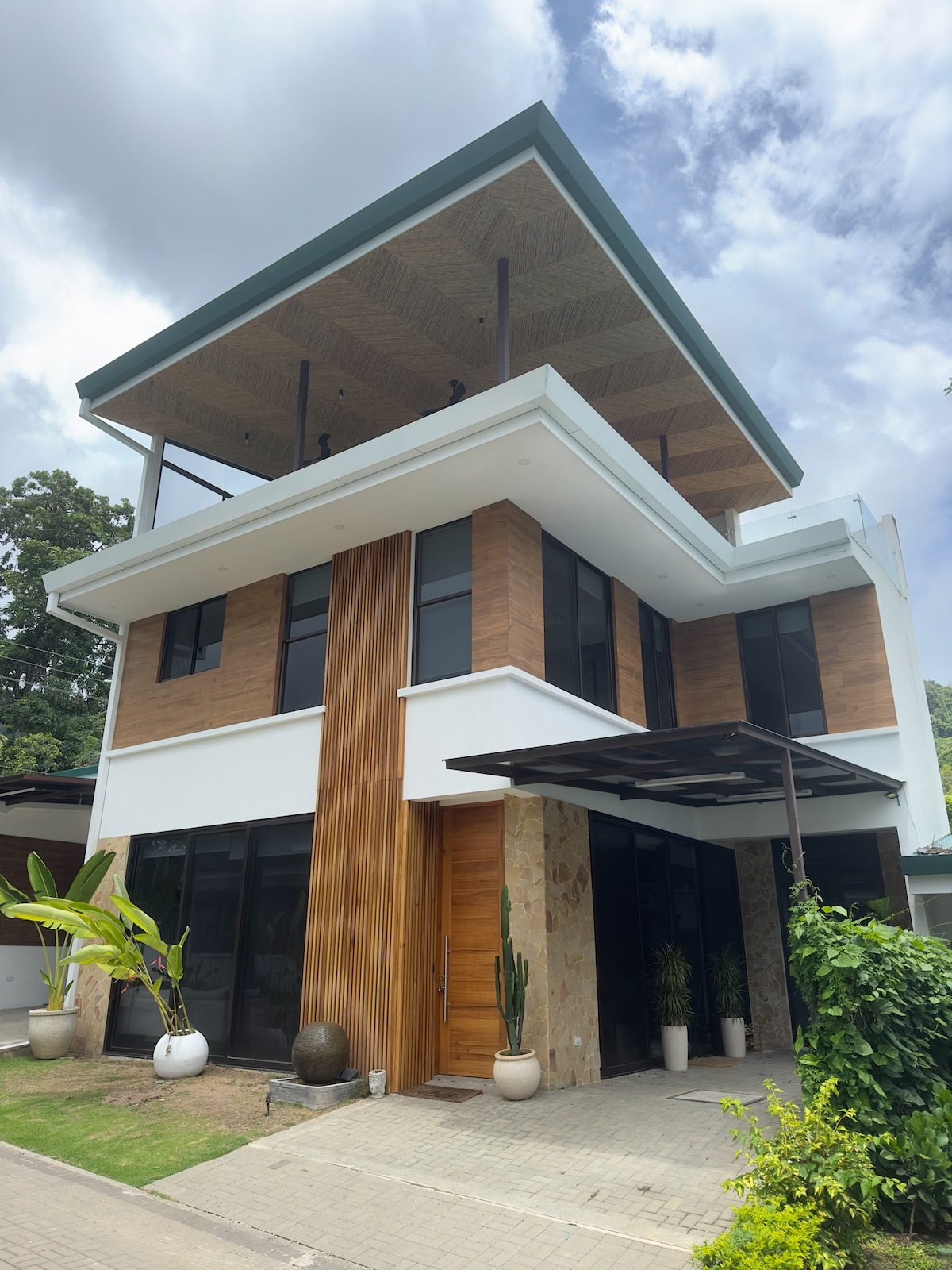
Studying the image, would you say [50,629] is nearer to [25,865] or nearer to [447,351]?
[25,865]

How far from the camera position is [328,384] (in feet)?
41.4

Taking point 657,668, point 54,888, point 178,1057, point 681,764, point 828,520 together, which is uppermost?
point 828,520

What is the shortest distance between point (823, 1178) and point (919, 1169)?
1.02 m

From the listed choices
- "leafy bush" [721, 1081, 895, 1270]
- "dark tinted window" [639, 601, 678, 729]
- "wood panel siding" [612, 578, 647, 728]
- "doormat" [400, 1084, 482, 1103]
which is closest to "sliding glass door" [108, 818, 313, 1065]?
"doormat" [400, 1084, 482, 1103]

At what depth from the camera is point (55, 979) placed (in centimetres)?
1145

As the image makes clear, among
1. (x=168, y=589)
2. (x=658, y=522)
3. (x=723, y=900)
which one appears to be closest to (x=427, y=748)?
(x=658, y=522)

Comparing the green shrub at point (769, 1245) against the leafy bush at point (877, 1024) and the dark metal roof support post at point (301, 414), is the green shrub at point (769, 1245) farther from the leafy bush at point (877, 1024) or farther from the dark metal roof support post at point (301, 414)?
the dark metal roof support post at point (301, 414)

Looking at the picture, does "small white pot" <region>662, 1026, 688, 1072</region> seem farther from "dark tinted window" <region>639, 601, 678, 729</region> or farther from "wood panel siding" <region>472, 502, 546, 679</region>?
"wood panel siding" <region>472, 502, 546, 679</region>

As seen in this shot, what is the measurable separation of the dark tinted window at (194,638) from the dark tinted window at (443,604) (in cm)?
381

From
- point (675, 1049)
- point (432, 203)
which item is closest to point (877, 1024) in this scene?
point (675, 1049)

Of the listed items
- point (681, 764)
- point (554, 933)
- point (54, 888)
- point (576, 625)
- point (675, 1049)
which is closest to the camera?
point (681, 764)

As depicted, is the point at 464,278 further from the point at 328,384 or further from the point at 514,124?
the point at 328,384

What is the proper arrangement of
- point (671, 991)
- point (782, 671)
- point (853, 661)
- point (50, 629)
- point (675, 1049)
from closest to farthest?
point (675, 1049), point (671, 991), point (853, 661), point (782, 671), point (50, 629)

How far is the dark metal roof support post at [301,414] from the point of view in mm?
11492
